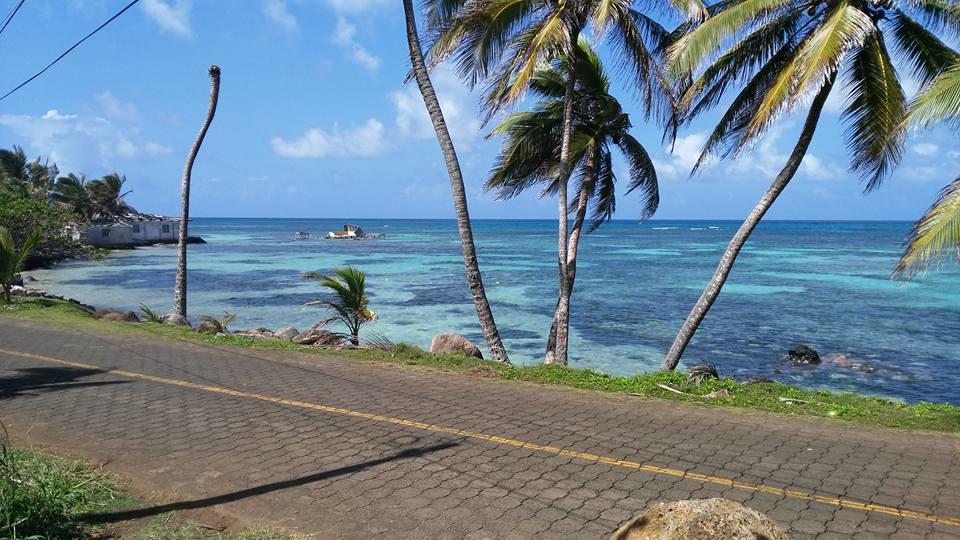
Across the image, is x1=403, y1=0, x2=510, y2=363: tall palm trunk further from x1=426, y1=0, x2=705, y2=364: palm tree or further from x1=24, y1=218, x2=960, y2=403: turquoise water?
x1=24, y1=218, x2=960, y2=403: turquoise water

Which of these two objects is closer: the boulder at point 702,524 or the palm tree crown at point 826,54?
the boulder at point 702,524

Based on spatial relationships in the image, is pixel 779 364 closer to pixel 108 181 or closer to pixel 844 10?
pixel 844 10

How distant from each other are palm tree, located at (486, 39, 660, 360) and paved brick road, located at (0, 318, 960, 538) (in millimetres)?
5494

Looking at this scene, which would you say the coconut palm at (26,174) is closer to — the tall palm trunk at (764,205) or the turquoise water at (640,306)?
the turquoise water at (640,306)

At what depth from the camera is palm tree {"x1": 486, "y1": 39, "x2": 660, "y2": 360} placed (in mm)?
13547

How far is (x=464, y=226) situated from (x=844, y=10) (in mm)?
6396

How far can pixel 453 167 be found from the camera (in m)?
12.3

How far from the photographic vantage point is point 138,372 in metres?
10.1

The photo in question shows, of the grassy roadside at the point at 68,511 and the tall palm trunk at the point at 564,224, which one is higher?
the tall palm trunk at the point at 564,224

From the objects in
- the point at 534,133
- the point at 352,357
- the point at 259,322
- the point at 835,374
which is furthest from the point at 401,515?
the point at 259,322

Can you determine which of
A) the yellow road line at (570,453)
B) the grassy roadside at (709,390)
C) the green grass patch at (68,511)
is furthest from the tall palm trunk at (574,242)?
the green grass patch at (68,511)

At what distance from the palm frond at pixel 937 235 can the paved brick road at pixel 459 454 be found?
68.9 inches

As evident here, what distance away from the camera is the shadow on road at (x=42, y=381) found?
8844 millimetres

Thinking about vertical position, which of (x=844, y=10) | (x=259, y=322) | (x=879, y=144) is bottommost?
(x=259, y=322)
